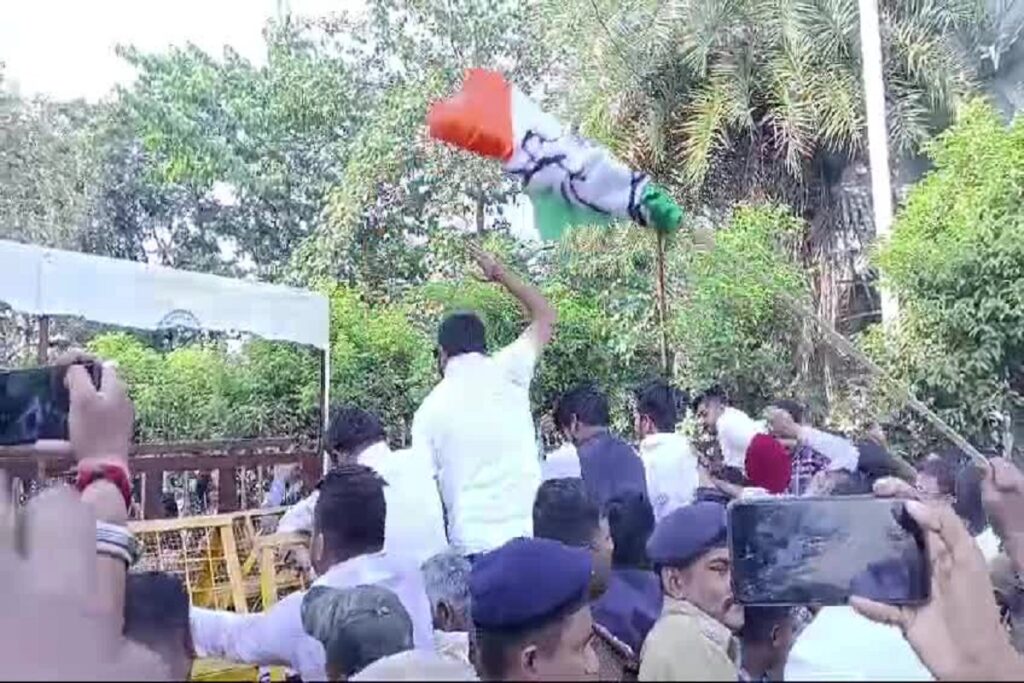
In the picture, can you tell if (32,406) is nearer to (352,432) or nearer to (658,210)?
(352,432)

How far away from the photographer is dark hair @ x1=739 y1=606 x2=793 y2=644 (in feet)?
8.85

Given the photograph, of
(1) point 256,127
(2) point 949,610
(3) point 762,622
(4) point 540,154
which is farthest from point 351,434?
(1) point 256,127

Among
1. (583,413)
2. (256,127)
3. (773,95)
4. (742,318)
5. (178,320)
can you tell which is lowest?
(583,413)

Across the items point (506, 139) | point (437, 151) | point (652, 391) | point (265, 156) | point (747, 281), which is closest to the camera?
point (506, 139)

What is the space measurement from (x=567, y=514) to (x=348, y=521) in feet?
2.07

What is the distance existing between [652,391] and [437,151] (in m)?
10.4

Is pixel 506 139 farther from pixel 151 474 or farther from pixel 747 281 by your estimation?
pixel 747 281

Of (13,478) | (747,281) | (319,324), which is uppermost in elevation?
(747,281)

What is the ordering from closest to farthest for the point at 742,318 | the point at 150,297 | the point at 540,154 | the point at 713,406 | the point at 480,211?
the point at 540,154
the point at 713,406
the point at 150,297
the point at 742,318
the point at 480,211

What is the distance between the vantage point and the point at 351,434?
4.54 metres

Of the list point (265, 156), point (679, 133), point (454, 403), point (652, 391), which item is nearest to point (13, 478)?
point (454, 403)

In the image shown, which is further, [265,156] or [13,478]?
[265,156]

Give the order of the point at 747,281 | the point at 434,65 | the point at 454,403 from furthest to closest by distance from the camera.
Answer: the point at 434,65, the point at 747,281, the point at 454,403

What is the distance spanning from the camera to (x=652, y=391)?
5.79 meters
